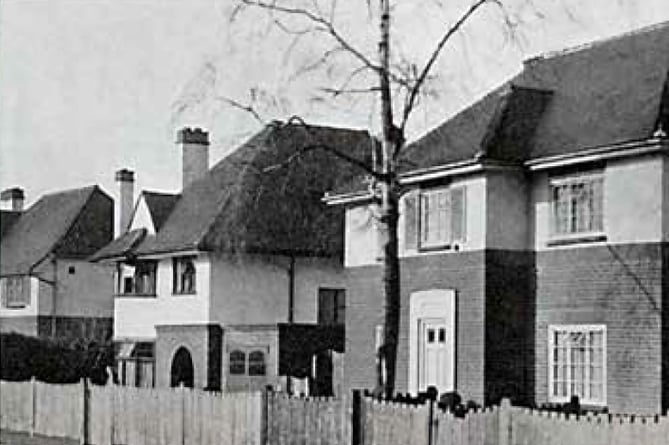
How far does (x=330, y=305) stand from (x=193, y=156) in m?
7.77

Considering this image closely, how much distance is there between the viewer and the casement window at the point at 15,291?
5162 cm

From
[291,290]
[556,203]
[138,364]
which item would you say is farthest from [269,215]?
[556,203]

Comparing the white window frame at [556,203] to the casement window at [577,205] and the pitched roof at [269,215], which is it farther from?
the pitched roof at [269,215]

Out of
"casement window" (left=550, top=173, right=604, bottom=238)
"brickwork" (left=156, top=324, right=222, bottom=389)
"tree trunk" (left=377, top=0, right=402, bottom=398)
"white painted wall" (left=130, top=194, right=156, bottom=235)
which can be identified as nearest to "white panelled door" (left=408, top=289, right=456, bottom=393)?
"casement window" (left=550, top=173, right=604, bottom=238)

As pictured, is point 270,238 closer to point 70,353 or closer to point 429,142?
point 70,353

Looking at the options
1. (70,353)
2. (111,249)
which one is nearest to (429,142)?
(70,353)

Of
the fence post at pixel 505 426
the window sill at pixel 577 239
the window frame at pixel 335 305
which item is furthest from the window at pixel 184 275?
the fence post at pixel 505 426

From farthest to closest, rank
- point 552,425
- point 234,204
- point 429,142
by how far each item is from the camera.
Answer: point 234,204
point 429,142
point 552,425

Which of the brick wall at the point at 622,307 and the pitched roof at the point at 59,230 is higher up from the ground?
the pitched roof at the point at 59,230

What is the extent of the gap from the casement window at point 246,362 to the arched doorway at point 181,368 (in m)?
2.85

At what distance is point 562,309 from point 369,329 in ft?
24.5

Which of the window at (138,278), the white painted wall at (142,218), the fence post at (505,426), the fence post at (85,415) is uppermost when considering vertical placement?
the white painted wall at (142,218)

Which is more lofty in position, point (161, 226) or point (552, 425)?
point (161, 226)

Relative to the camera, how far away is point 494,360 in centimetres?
3391
